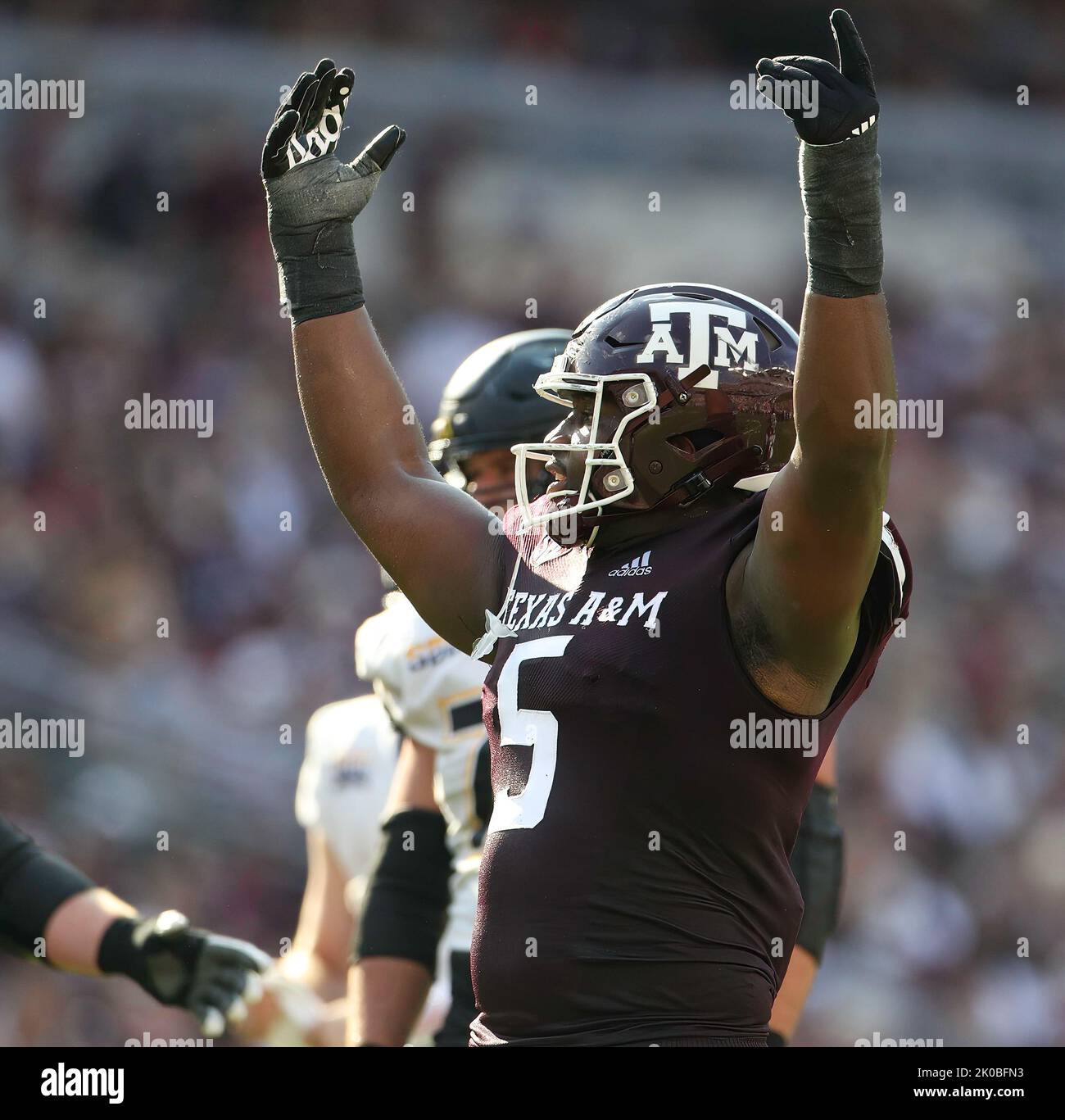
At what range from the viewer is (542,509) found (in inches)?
105

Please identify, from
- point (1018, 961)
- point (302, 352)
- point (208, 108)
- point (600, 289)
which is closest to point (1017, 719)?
point (1018, 961)

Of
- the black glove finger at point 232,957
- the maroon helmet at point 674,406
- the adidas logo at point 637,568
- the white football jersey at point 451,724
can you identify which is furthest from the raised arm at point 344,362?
the black glove finger at point 232,957

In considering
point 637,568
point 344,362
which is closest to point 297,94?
point 344,362

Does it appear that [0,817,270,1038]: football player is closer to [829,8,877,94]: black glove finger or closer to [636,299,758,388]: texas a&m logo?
[636,299,758,388]: texas a&m logo

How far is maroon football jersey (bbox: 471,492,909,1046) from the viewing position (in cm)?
226

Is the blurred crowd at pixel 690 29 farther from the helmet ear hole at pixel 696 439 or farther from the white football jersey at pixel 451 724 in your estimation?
the helmet ear hole at pixel 696 439

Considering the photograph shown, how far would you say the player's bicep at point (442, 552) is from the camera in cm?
276

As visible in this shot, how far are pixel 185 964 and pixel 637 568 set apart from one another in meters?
1.65

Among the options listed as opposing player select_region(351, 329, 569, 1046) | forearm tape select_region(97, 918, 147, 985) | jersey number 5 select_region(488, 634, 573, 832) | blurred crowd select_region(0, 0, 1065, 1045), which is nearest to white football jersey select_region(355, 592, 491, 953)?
opposing player select_region(351, 329, 569, 1046)

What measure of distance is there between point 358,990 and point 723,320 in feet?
6.32

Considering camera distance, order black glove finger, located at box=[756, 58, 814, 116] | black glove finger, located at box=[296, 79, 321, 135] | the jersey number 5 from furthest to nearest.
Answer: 1. black glove finger, located at box=[296, 79, 321, 135]
2. the jersey number 5
3. black glove finger, located at box=[756, 58, 814, 116]

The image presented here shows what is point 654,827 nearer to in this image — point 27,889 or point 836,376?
point 836,376

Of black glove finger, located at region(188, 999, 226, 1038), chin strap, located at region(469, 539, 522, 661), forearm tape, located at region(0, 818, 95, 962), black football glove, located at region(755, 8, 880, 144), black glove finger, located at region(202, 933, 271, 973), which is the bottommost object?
black glove finger, located at region(188, 999, 226, 1038)
